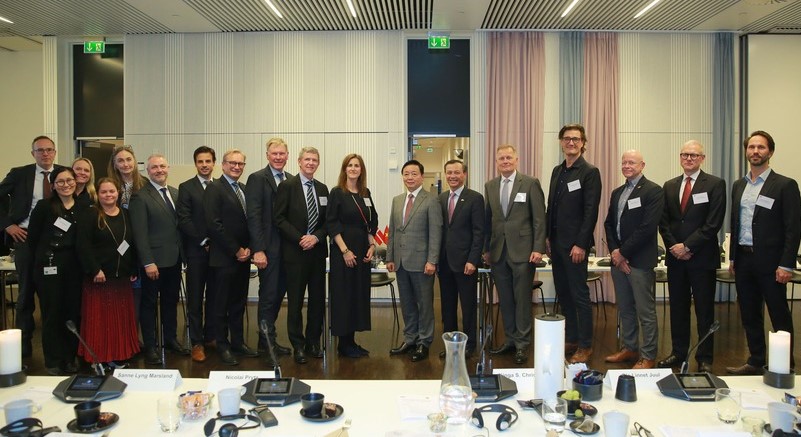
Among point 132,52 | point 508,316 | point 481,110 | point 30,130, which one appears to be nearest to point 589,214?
point 508,316

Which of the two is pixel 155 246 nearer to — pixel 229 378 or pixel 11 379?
pixel 11 379

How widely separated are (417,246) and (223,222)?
1559mm

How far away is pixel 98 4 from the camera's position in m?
6.30

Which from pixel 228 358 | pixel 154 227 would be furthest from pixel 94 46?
pixel 228 358

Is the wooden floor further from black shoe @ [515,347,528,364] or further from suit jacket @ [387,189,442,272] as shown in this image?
suit jacket @ [387,189,442,272]

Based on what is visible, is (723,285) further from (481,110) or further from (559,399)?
(559,399)

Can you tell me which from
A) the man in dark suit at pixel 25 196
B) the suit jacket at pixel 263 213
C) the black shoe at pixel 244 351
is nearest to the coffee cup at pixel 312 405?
the suit jacket at pixel 263 213

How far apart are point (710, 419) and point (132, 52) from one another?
7.77 meters

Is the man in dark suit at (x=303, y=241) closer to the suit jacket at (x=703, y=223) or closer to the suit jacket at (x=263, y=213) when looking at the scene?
the suit jacket at (x=263, y=213)

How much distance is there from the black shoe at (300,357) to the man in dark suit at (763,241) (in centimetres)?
A: 328

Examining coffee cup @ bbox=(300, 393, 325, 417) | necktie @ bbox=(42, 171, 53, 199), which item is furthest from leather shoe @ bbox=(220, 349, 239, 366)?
coffee cup @ bbox=(300, 393, 325, 417)

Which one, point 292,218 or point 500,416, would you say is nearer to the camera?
point 500,416

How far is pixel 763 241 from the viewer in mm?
4023

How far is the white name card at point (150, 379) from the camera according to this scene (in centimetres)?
217
